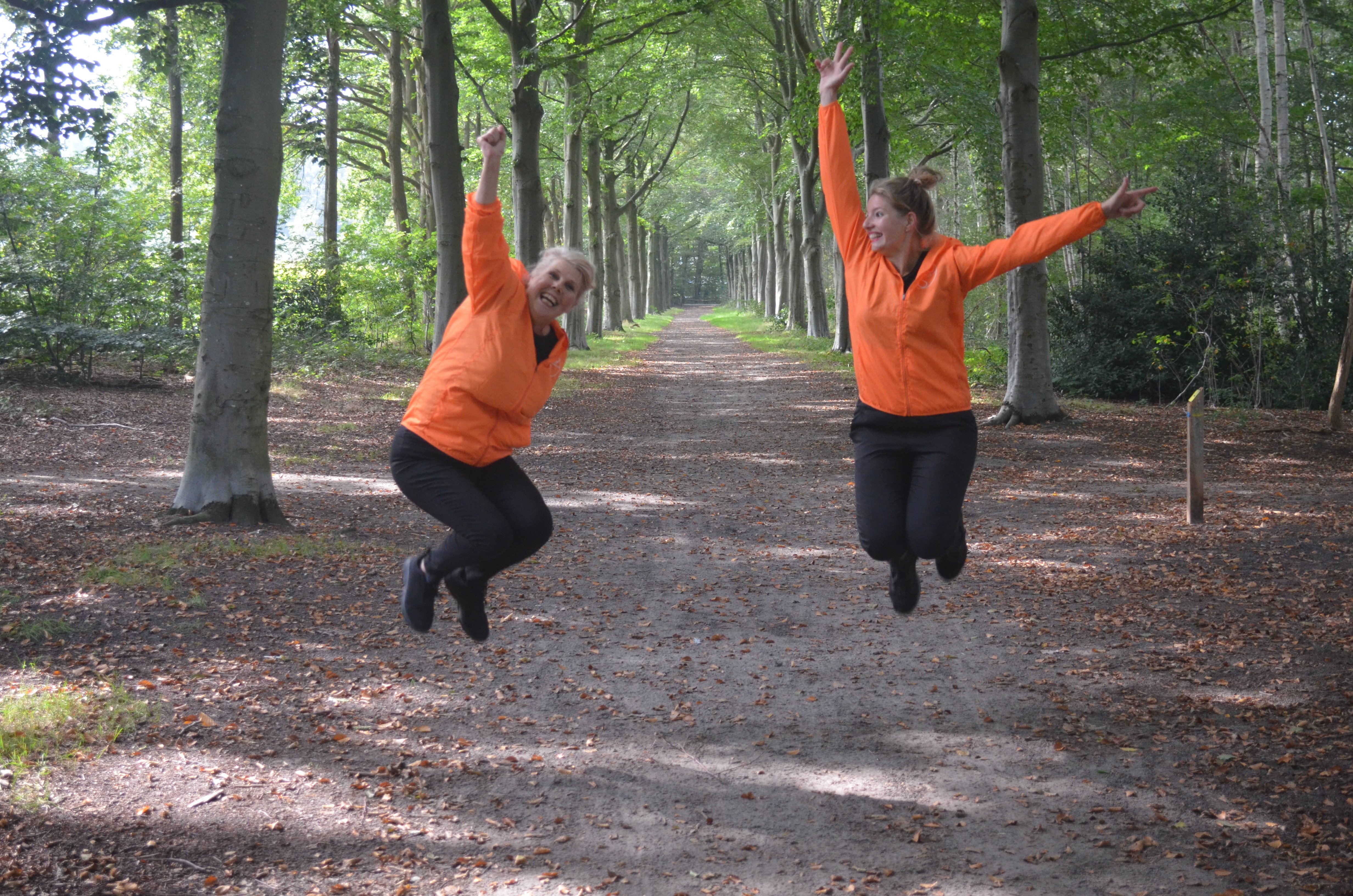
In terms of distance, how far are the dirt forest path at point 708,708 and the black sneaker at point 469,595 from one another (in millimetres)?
721

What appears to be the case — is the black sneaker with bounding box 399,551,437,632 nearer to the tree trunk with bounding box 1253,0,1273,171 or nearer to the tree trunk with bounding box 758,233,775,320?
the tree trunk with bounding box 1253,0,1273,171

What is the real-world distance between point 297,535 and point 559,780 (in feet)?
16.6

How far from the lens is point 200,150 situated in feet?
107

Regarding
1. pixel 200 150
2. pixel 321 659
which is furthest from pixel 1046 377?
pixel 200 150

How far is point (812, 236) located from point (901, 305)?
29.9 m

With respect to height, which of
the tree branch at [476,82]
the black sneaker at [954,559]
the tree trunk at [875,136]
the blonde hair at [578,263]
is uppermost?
the tree branch at [476,82]

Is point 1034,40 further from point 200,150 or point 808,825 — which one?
point 200,150

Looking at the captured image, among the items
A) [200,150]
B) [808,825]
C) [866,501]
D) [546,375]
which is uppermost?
[200,150]

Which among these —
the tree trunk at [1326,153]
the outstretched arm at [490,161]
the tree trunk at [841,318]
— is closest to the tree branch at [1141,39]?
the tree trunk at [1326,153]

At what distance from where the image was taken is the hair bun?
5.39 meters

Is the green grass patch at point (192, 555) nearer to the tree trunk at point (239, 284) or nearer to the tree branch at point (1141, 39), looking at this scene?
the tree trunk at point (239, 284)

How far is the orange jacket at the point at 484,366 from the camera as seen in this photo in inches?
194

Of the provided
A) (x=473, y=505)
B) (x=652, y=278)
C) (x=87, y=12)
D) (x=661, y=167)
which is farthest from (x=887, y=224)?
(x=652, y=278)

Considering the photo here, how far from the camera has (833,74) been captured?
539 cm
